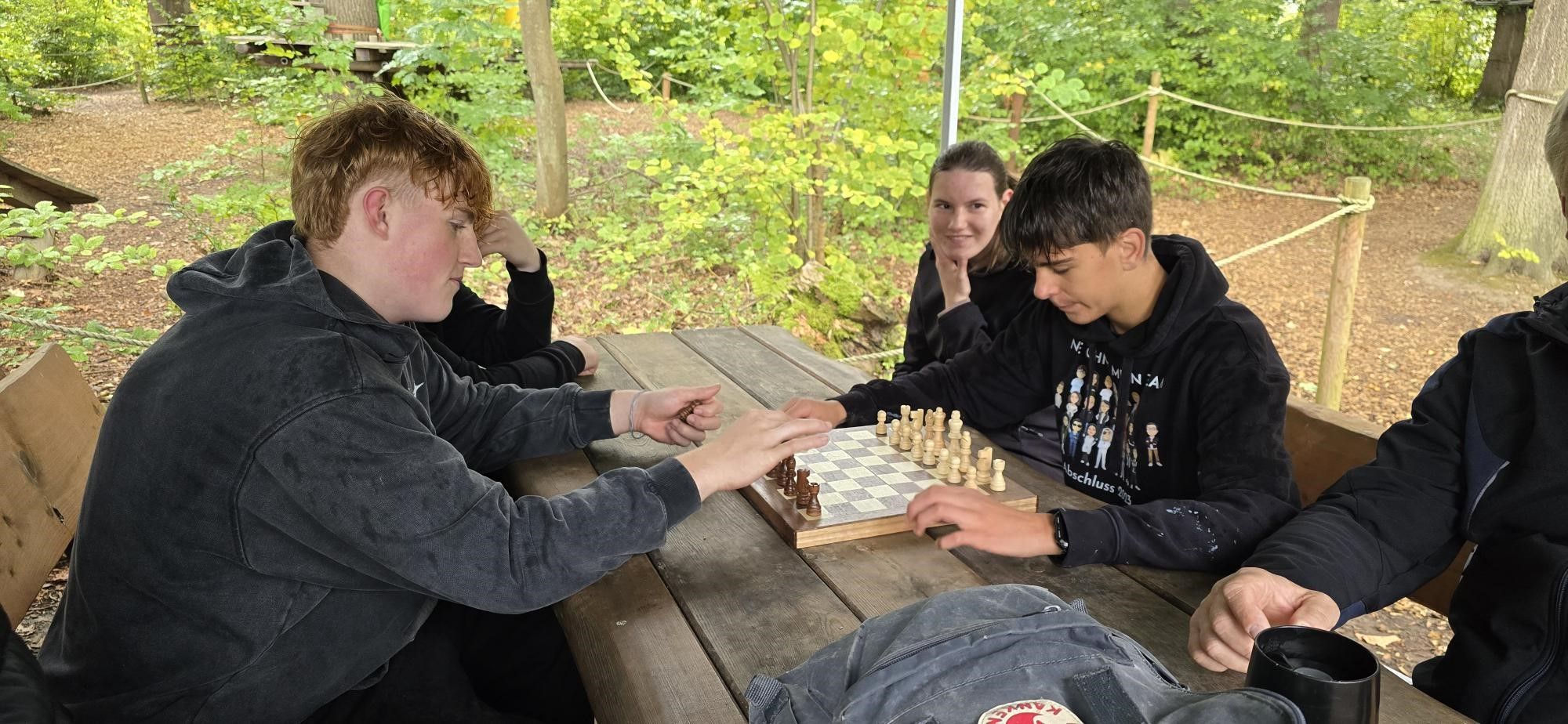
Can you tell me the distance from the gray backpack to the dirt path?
4.59m

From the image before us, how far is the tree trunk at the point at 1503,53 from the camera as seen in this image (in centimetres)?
951

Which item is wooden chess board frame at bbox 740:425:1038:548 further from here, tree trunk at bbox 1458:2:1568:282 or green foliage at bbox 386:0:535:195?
tree trunk at bbox 1458:2:1568:282

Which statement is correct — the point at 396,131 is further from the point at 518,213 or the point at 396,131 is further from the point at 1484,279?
the point at 1484,279

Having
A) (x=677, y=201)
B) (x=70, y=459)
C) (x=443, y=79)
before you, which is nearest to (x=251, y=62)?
(x=443, y=79)

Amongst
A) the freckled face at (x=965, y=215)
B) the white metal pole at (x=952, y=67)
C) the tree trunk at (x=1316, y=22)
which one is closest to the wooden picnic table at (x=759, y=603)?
the freckled face at (x=965, y=215)

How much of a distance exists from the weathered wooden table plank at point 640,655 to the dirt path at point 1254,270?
3.99 m

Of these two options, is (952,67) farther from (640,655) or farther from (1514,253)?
(1514,253)

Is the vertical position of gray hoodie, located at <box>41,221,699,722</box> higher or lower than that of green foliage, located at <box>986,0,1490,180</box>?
lower

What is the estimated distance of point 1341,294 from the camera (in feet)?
13.5

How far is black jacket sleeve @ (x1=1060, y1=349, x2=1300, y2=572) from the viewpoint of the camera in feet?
5.03

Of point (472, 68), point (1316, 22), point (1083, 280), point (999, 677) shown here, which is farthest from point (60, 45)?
point (1316, 22)

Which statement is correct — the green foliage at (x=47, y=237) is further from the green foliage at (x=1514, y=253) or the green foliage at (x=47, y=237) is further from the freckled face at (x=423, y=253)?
the green foliage at (x=1514, y=253)

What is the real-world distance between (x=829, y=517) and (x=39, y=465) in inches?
63.8

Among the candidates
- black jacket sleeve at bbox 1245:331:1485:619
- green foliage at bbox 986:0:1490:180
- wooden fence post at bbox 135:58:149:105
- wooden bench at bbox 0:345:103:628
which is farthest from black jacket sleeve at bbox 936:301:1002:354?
wooden fence post at bbox 135:58:149:105
